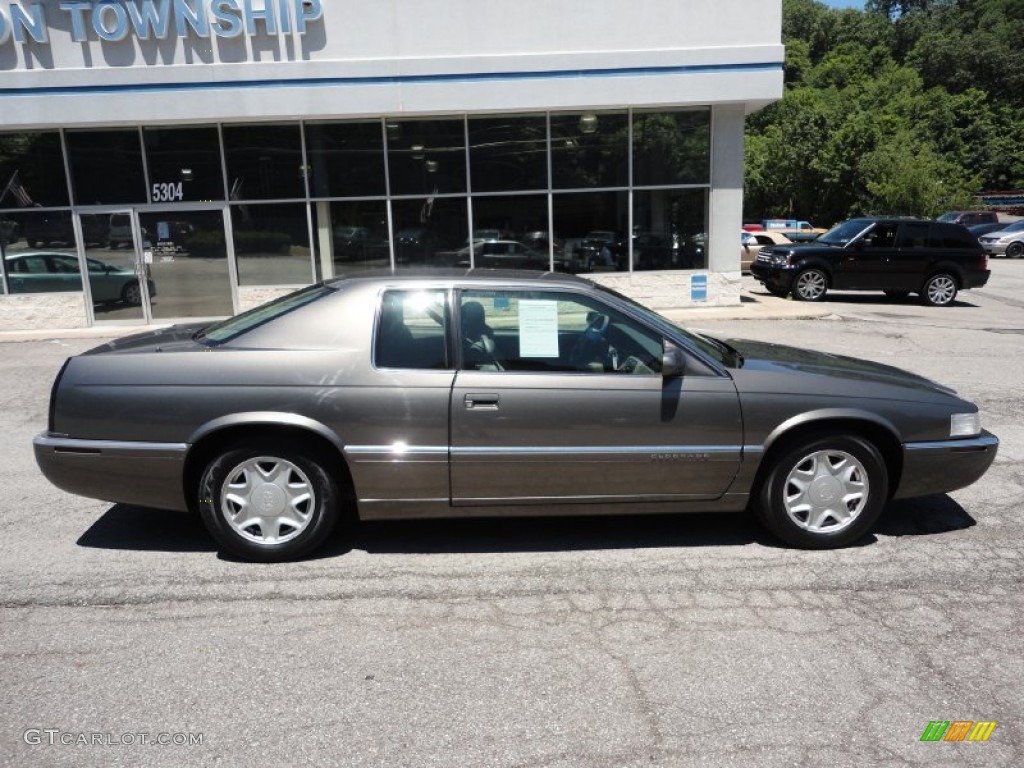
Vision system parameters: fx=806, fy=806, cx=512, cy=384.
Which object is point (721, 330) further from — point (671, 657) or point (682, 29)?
point (671, 657)

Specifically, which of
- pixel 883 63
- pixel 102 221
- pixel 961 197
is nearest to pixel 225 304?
pixel 102 221

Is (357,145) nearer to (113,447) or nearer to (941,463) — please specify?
(113,447)

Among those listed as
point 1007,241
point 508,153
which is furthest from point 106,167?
point 1007,241

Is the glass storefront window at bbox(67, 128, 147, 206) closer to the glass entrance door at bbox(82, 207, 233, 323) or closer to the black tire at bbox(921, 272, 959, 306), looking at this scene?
the glass entrance door at bbox(82, 207, 233, 323)

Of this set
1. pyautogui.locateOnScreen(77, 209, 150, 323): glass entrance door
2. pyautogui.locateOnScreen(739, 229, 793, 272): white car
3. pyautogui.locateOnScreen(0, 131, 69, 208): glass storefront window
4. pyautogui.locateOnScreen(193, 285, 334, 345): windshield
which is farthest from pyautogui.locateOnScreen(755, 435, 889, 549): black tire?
pyautogui.locateOnScreen(739, 229, 793, 272): white car

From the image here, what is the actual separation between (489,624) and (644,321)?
1.83 m

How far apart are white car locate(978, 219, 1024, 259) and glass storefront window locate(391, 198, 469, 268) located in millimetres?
26288

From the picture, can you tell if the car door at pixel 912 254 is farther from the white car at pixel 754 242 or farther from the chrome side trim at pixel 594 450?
the chrome side trim at pixel 594 450

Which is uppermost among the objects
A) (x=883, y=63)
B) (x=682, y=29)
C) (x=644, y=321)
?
(x=883, y=63)

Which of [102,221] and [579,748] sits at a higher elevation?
[102,221]

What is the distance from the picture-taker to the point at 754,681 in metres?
3.29

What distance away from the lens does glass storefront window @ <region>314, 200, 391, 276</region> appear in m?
15.3

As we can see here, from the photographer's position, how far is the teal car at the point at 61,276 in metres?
15.1

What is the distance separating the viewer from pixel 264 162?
49.4ft
